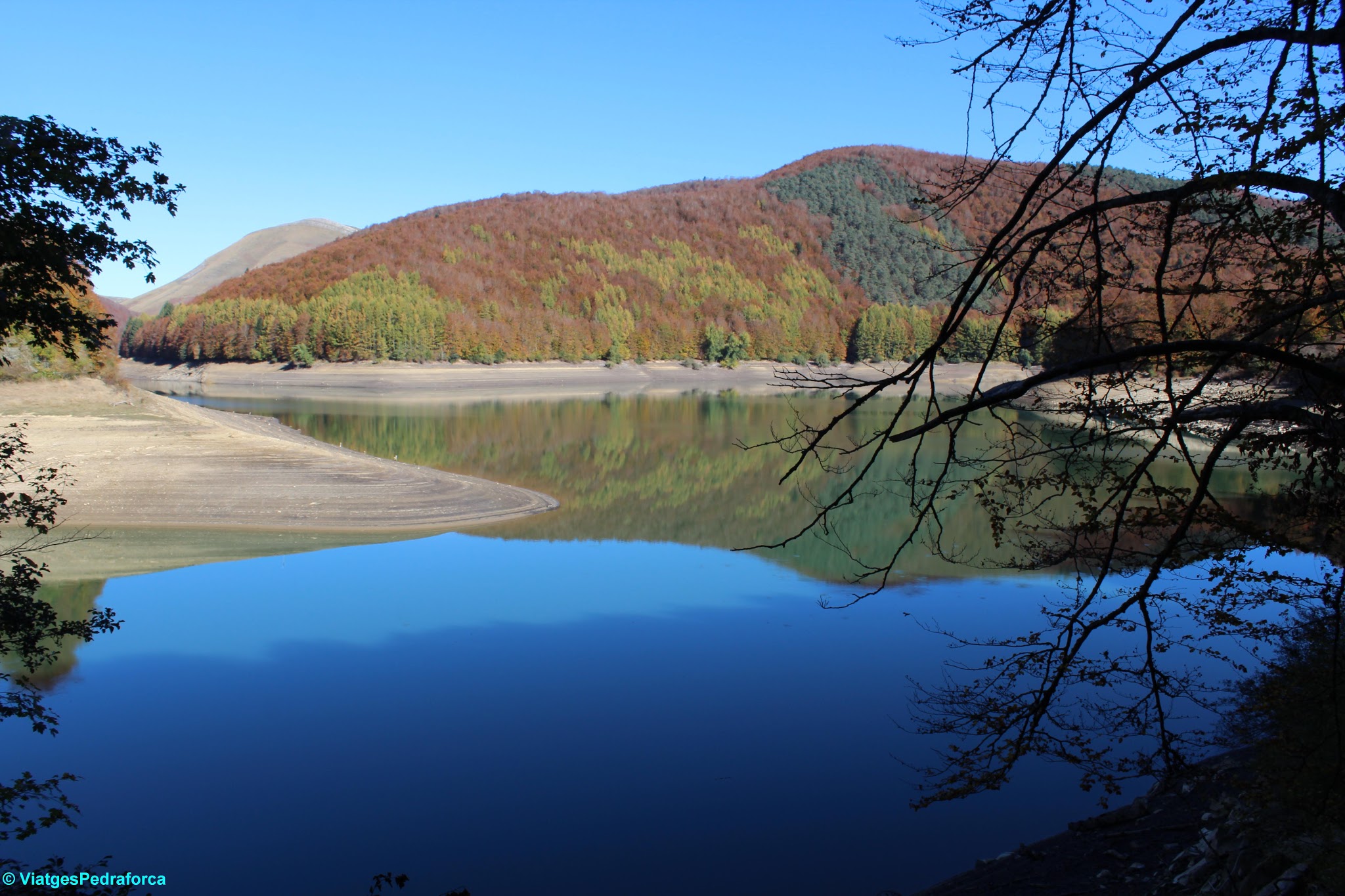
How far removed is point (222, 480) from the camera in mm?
16562

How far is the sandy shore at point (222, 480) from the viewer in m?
15.1

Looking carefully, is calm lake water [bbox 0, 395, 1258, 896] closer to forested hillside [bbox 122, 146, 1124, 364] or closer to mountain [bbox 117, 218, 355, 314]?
forested hillside [bbox 122, 146, 1124, 364]

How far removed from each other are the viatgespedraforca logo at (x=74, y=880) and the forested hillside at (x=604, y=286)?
1872 inches

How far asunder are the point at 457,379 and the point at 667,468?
32.1 metres

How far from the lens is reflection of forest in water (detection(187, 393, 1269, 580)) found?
606 inches

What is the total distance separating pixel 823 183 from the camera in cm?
10825

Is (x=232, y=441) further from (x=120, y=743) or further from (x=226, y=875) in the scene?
(x=226, y=875)

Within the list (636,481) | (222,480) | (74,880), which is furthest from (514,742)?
(636,481)

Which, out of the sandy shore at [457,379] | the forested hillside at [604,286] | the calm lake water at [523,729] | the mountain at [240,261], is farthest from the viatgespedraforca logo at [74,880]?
the mountain at [240,261]

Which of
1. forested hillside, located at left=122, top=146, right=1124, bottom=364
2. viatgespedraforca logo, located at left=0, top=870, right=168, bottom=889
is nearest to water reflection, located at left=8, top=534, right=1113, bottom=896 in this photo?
viatgespedraforca logo, located at left=0, top=870, right=168, bottom=889

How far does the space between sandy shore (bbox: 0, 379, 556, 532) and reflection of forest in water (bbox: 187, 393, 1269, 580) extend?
1.57 metres

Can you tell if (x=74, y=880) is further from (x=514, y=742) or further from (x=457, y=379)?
(x=457, y=379)

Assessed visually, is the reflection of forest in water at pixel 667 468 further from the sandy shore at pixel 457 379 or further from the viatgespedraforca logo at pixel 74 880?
the sandy shore at pixel 457 379

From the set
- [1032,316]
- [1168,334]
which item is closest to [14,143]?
[1032,316]
